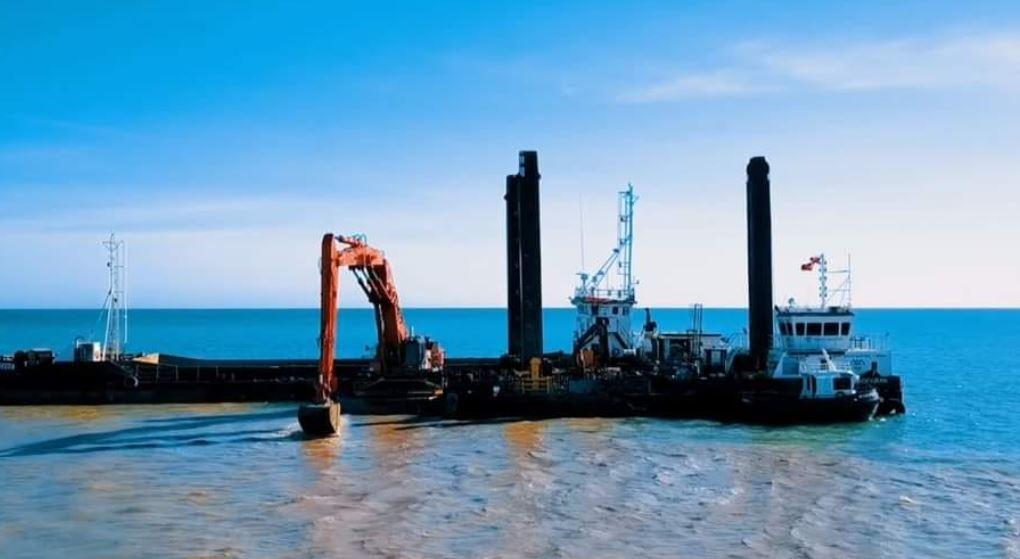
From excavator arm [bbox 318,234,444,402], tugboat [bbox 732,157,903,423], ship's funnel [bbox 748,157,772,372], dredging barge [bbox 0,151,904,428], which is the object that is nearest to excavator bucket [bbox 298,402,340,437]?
dredging barge [bbox 0,151,904,428]

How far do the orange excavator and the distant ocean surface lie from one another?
15.2ft

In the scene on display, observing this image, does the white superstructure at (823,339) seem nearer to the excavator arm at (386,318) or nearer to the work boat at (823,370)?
the work boat at (823,370)

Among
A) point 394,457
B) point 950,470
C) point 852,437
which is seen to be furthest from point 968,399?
point 394,457

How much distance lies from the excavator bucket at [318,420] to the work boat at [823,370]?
780 inches

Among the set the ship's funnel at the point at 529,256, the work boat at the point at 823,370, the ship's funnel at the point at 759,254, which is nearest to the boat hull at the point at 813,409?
the work boat at the point at 823,370

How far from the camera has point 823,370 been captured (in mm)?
51188

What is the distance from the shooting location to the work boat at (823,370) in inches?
1945

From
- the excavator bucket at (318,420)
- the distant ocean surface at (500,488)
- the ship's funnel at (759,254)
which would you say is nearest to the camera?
the distant ocean surface at (500,488)

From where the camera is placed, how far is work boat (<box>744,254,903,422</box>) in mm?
49406

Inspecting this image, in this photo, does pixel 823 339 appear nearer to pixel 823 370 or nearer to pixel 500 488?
pixel 823 370

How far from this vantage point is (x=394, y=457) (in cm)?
3947

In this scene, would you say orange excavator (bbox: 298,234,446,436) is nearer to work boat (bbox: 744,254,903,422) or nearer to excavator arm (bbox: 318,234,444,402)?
excavator arm (bbox: 318,234,444,402)

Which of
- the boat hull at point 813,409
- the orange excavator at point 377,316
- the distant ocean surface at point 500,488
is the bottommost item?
the distant ocean surface at point 500,488

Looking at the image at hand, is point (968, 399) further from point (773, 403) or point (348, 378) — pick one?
point (348, 378)
